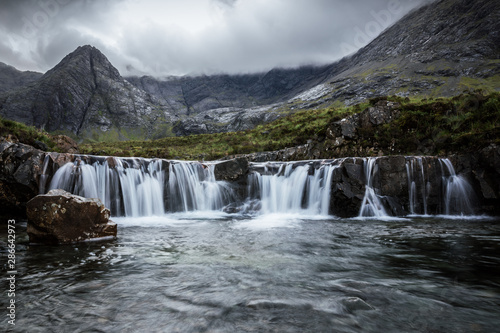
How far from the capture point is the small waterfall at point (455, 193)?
10.5m

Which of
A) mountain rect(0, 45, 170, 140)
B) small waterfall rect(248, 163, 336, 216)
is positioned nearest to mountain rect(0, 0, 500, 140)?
mountain rect(0, 45, 170, 140)

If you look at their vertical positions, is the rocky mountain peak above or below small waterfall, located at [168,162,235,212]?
above

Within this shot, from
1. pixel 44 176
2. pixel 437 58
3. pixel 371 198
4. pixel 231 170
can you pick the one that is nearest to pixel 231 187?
pixel 231 170

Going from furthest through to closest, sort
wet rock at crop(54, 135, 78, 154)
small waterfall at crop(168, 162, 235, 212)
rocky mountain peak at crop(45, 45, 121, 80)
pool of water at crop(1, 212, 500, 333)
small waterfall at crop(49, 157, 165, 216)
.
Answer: rocky mountain peak at crop(45, 45, 121, 80) < wet rock at crop(54, 135, 78, 154) < small waterfall at crop(168, 162, 235, 212) < small waterfall at crop(49, 157, 165, 216) < pool of water at crop(1, 212, 500, 333)

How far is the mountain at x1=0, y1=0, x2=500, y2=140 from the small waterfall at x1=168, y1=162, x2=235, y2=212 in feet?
252

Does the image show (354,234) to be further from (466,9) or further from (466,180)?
(466,9)

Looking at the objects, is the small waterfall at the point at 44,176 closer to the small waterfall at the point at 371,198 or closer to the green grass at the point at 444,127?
the small waterfall at the point at 371,198

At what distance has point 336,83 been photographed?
112 m

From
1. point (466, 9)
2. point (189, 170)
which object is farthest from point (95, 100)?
point (466, 9)

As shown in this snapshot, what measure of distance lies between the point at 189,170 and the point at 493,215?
14206 mm

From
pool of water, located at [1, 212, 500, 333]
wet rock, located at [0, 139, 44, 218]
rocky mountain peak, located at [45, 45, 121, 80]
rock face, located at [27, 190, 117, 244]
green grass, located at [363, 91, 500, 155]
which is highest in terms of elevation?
rocky mountain peak, located at [45, 45, 121, 80]

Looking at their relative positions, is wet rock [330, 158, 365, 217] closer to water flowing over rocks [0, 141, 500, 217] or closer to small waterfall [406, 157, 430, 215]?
water flowing over rocks [0, 141, 500, 217]

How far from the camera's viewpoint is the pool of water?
2639 millimetres

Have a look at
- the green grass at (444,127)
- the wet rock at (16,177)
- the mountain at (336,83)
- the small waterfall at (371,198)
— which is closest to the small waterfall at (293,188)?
the small waterfall at (371,198)
